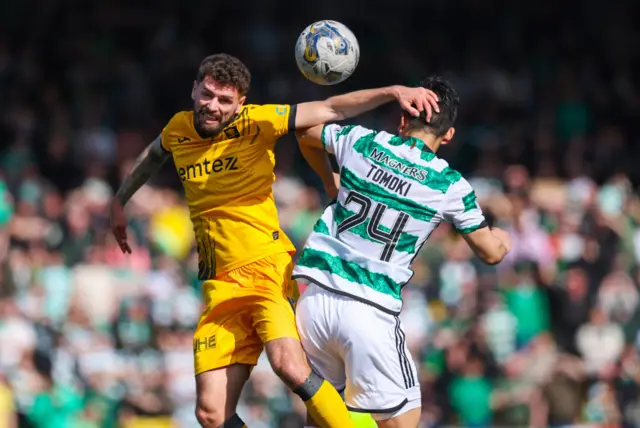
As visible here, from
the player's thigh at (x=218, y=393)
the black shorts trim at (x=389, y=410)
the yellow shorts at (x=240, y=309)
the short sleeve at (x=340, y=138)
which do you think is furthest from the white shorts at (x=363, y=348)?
the short sleeve at (x=340, y=138)

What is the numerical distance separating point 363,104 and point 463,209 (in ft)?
2.82

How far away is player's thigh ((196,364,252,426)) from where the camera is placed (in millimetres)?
7371

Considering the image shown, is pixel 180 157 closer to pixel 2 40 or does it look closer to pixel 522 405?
pixel 522 405

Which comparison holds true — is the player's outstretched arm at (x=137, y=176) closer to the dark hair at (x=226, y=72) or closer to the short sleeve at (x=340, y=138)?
the dark hair at (x=226, y=72)

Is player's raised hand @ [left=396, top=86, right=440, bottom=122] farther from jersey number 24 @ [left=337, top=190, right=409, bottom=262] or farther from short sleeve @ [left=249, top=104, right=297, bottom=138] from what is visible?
short sleeve @ [left=249, top=104, right=297, bottom=138]

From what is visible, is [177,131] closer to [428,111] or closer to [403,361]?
[428,111]

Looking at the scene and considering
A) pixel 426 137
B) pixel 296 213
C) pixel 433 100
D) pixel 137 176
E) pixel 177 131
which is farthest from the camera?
pixel 296 213

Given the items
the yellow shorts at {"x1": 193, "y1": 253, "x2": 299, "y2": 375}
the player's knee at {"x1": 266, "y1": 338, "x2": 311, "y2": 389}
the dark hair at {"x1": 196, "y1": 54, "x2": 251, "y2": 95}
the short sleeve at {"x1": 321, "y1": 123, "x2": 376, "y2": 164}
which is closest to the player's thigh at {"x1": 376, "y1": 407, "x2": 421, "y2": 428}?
the player's knee at {"x1": 266, "y1": 338, "x2": 311, "y2": 389}

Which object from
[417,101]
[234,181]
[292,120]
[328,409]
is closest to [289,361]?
[328,409]

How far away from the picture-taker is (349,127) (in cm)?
731

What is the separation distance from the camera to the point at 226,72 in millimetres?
7305

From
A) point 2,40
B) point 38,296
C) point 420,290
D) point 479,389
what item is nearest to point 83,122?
point 2,40

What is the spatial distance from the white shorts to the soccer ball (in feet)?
4.32

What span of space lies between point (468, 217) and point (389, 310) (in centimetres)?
71
